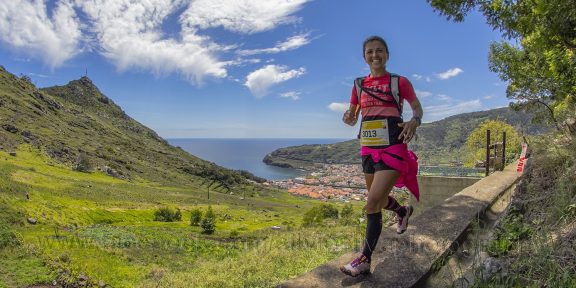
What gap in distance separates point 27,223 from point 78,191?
30147 millimetres

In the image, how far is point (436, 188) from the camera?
402 inches

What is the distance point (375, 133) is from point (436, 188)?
8.04m

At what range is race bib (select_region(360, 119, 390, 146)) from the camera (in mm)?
3010

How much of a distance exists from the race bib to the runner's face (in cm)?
50

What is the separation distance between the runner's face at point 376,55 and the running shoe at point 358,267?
5.30 feet

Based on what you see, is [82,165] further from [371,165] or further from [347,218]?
[371,165]

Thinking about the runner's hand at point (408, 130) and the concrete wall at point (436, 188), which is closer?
the runner's hand at point (408, 130)

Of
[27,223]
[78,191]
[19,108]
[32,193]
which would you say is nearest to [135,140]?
[19,108]

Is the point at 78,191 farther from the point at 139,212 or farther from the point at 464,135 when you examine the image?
the point at 464,135

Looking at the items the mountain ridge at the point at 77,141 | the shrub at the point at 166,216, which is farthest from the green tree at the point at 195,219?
the mountain ridge at the point at 77,141

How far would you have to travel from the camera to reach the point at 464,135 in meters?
142

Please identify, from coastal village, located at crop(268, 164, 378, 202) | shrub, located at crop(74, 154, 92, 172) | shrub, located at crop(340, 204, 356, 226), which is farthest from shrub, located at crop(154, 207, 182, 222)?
coastal village, located at crop(268, 164, 378, 202)

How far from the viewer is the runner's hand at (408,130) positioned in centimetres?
288

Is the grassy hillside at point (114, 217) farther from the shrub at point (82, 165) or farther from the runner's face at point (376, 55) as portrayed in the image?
the runner's face at point (376, 55)
